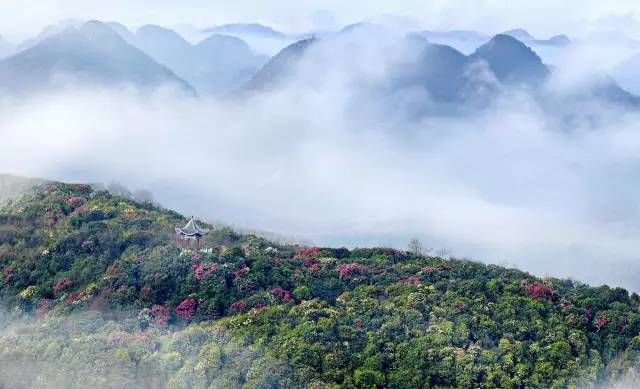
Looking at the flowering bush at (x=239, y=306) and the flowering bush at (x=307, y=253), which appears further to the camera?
the flowering bush at (x=307, y=253)

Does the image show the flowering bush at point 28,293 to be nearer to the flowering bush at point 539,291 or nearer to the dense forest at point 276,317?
the dense forest at point 276,317

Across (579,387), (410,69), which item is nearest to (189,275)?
(579,387)

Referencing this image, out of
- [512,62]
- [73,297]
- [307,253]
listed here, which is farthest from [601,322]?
[512,62]

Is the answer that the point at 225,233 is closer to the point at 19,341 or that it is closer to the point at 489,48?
the point at 19,341

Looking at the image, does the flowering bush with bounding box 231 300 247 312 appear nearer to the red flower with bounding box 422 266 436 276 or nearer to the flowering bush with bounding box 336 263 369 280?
the flowering bush with bounding box 336 263 369 280

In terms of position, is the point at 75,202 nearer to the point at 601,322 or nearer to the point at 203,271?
the point at 203,271

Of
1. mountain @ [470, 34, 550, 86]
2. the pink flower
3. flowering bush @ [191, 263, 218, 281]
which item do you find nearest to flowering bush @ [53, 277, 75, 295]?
flowering bush @ [191, 263, 218, 281]

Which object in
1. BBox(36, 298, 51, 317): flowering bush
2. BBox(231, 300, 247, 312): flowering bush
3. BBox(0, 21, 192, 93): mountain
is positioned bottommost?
BBox(36, 298, 51, 317): flowering bush

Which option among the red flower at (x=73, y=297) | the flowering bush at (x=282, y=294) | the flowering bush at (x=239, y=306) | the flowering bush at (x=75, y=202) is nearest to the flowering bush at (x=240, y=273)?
the flowering bush at (x=282, y=294)
